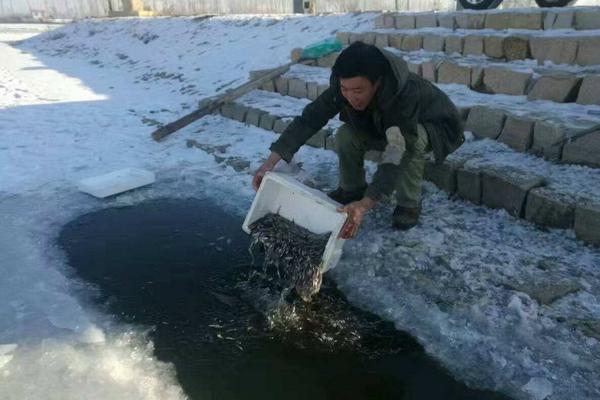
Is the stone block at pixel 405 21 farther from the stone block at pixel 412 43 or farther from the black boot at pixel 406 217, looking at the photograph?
the black boot at pixel 406 217

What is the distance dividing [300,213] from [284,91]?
3.49 m

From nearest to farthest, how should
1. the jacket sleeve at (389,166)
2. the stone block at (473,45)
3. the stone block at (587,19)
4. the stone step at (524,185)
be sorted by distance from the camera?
the jacket sleeve at (389,166)
the stone step at (524,185)
the stone block at (587,19)
the stone block at (473,45)

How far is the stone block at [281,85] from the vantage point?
5984 mm

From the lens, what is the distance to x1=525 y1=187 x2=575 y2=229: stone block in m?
2.71

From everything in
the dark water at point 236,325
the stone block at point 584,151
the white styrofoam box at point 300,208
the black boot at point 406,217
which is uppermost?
the stone block at point 584,151

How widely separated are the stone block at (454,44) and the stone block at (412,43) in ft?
1.16

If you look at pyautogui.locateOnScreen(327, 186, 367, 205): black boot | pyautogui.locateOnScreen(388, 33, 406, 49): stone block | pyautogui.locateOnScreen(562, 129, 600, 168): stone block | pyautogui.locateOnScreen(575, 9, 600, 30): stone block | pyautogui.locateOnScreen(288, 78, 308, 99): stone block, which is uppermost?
pyautogui.locateOnScreen(575, 9, 600, 30): stone block

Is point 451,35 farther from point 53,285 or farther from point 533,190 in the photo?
point 53,285

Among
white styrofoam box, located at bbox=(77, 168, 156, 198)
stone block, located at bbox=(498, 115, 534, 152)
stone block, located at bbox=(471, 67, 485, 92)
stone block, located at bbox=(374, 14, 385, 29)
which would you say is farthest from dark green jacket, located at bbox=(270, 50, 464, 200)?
stone block, located at bbox=(374, 14, 385, 29)

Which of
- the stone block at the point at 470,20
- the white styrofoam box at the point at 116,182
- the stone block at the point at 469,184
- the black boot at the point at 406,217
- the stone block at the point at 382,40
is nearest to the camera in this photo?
the black boot at the point at 406,217

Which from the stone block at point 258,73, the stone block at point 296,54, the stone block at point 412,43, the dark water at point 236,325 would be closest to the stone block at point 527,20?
the stone block at point 412,43

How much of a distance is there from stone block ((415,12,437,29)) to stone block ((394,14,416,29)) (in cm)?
7

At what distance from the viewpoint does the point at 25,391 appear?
1944 millimetres

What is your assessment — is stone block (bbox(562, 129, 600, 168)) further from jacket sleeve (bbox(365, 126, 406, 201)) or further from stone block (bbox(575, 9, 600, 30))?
stone block (bbox(575, 9, 600, 30))
